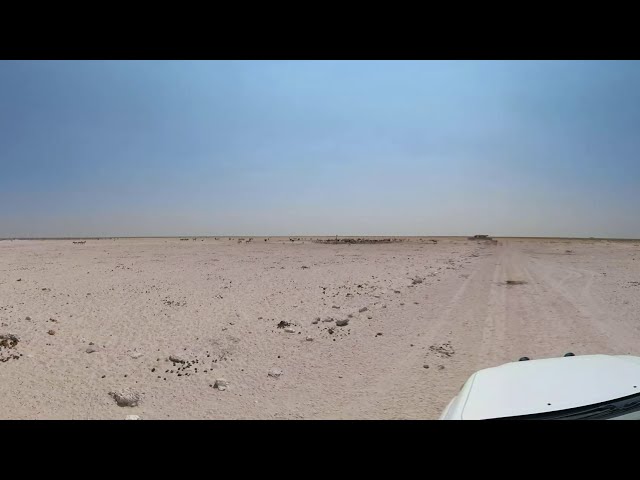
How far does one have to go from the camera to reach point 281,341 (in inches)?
387

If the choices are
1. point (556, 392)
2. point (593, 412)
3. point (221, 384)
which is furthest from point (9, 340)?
point (593, 412)

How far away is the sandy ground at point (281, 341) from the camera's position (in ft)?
21.0

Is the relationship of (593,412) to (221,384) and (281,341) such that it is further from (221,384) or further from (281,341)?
(281,341)

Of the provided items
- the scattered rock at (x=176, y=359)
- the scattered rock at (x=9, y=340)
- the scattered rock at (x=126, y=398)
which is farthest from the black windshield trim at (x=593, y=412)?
the scattered rock at (x=9, y=340)

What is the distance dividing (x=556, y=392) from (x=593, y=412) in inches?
11.6

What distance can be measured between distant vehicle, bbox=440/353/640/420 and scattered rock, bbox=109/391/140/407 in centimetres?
533

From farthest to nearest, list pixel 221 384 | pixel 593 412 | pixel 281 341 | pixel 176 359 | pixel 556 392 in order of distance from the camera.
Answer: pixel 281 341 < pixel 176 359 < pixel 221 384 < pixel 556 392 < pixel 593 412

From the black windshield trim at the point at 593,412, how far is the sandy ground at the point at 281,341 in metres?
3.15

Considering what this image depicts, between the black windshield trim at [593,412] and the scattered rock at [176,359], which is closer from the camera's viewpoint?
the black windshield trim at [593,412]

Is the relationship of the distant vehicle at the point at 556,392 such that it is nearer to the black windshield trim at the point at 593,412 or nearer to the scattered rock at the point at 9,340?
the black windshield trim at the point at 593,412
